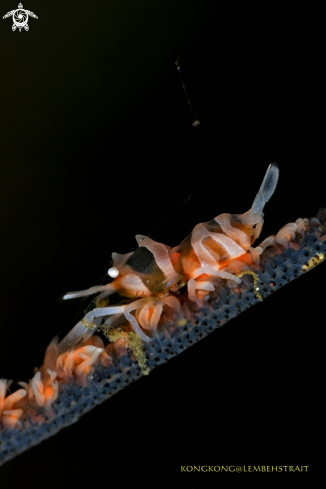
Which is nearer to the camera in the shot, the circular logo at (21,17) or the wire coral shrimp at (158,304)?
the wire coral shrimp at (158,304)

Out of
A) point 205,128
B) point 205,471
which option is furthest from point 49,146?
point 205,471

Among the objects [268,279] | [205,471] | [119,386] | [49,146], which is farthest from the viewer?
[49,146]

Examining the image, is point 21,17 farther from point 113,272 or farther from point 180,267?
point 180,267

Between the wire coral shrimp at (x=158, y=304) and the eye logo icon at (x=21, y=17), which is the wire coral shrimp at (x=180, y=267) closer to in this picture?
the wire coral shrimp at (x=158, y=304)

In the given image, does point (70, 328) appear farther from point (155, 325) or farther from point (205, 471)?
point (205, 471)

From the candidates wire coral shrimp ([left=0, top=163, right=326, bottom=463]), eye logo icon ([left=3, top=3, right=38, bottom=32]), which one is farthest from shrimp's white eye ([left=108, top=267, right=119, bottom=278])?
eye logo icon ([left=3, top=3, right=38, bottom=32])

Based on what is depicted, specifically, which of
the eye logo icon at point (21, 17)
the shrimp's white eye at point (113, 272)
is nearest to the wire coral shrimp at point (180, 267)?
the shrimp's white eye at point (113, 272)

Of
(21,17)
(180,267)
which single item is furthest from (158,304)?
(21,17)

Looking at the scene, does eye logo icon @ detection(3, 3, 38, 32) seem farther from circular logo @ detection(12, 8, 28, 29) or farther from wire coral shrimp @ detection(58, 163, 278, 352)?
wire coral shrimp @ detection(58, 163, 278, 352)

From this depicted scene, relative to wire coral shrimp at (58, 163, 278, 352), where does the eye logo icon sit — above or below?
above
